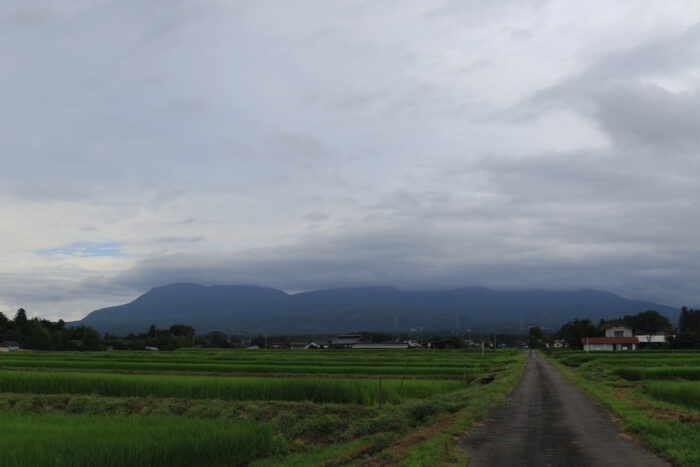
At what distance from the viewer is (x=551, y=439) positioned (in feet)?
50.6

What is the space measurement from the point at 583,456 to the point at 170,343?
485ft

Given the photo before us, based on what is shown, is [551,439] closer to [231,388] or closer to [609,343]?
[231,388]

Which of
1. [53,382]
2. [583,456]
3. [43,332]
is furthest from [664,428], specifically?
[43,332]

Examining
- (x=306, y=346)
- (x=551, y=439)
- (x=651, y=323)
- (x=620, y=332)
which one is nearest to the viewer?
(x=551, y=439)

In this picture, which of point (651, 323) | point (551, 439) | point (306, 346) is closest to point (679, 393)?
point (551, 439)

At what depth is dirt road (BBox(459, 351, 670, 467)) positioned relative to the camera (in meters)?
12.8

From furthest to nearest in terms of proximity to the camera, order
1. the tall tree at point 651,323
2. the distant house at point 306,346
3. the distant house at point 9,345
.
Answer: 1. the tall tree at point 651,323
2. the distant house at point 306,346
3. the distant house at point 9,345

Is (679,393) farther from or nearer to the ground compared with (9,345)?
farther from the ground

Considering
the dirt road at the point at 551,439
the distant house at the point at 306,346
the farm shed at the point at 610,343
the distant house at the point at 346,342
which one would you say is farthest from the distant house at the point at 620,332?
the dirt road at the point at 551,439

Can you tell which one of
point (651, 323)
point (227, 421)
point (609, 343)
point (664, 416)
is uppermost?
point (227, 421)

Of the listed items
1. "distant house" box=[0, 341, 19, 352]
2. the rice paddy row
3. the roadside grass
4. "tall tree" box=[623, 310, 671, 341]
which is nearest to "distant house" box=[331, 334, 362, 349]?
"distant house" box=[0, 341, 19, 352]

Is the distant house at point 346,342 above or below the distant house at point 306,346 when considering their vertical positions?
above

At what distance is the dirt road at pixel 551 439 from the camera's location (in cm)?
1280

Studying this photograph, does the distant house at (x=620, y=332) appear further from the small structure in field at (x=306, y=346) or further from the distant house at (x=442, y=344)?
the small structure in field at (x=306, y=346)
